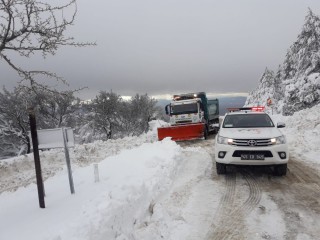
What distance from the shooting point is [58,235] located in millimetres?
4520

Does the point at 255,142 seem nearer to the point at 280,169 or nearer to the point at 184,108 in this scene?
the point at 280,169

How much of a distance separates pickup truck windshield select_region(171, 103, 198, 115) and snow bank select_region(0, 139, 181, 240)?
496 inches

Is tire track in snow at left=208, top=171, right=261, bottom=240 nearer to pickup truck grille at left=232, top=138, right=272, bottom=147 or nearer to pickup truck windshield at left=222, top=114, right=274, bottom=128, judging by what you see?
pickup truck grille at left=232, top=138, right=272, bottom=147

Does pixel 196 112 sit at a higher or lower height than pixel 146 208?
higher

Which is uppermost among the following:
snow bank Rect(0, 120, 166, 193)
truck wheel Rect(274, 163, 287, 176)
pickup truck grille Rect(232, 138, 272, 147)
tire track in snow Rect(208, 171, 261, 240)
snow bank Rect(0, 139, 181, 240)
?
pickup truck grille Rect(232, 138, 272, 147)

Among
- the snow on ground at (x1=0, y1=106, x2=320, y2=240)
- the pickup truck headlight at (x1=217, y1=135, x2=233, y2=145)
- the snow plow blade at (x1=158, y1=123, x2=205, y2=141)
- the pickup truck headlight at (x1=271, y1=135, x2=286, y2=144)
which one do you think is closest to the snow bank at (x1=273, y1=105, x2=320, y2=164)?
the snow on ground at (x1=0, y1=106, x2=320, y2=240)

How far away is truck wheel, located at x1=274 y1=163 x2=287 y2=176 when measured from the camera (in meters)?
9.03

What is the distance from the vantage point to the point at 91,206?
224 inches

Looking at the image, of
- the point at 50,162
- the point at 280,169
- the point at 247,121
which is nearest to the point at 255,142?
the point at 280,169

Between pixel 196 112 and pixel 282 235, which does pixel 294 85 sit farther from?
pixel 282 235

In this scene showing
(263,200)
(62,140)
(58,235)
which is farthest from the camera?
(263,200)

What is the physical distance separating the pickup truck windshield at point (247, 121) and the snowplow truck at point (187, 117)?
8.93 meters

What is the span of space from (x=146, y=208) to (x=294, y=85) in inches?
1397

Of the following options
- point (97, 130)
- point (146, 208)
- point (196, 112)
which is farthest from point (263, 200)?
point (97, 130)
